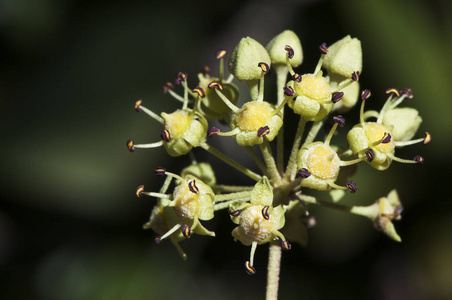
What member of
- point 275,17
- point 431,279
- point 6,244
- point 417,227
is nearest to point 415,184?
point 417,227

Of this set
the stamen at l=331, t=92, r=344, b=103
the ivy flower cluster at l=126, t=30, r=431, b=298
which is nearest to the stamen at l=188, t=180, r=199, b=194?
the ivy flower cluster at l=126, t=30, r=431, b=298

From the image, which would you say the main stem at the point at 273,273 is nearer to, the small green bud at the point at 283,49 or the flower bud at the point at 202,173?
the flower bud at the point at 202,173

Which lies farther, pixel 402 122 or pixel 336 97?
pixel 402 122

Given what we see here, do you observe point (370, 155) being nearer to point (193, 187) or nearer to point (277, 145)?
point (277, 145)

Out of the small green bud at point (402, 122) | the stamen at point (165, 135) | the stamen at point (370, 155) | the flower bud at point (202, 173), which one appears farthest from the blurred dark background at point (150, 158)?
the stamen at point (165, 135)

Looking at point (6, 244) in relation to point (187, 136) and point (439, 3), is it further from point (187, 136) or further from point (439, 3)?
point (439, 3)

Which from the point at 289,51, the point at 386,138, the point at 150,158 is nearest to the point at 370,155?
the point at 386,138

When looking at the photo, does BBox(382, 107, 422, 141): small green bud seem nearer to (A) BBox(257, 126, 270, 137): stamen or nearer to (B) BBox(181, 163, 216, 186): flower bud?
(A) BBox(257, 126, 270, 137): stamen
